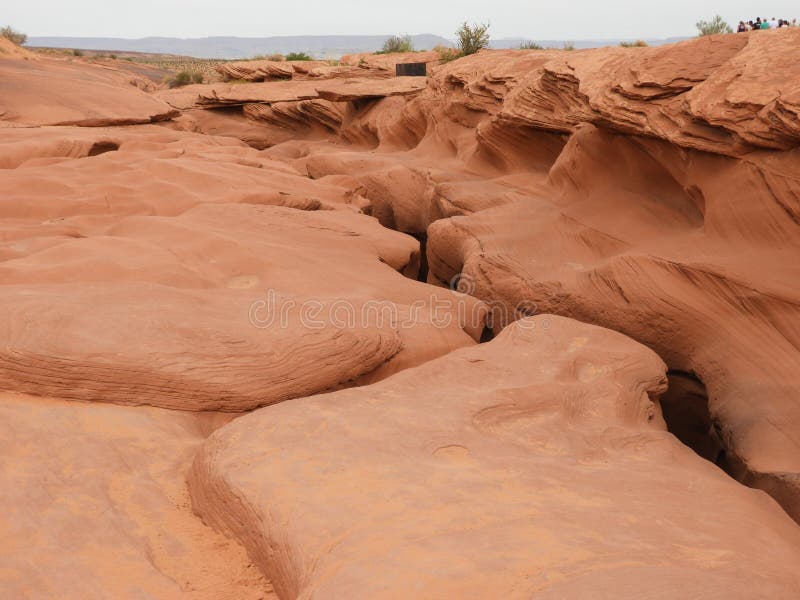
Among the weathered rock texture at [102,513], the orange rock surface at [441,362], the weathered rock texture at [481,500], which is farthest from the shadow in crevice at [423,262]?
the weathered rock texture at [102,513]

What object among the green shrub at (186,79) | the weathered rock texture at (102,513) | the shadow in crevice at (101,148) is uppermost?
the green shrub at (186,79)

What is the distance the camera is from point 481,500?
2.18 m

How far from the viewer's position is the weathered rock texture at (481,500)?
1.83 m

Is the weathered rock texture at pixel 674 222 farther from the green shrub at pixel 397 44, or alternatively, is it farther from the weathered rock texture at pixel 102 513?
the green shrub at pixel 397 44

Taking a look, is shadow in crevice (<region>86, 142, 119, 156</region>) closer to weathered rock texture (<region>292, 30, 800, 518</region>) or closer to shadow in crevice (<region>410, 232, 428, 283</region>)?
shadow in crevice (<region>410, 232, 428, 283</region>)

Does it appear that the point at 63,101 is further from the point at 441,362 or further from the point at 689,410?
the point at 689,410

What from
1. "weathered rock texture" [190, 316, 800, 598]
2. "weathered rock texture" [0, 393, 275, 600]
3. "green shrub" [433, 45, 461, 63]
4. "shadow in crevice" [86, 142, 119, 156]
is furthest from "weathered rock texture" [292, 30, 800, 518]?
"green shrub" [433, 45, 461, 63]

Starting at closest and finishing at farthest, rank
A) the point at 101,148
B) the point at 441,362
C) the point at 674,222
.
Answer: the point at 441,362 → the point at 674,222 → the point at 101,148

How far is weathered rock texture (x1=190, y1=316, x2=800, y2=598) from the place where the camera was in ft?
5.99

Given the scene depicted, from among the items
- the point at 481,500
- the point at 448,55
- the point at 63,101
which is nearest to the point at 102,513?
the point at 481,500

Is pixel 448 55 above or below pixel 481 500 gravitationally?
above

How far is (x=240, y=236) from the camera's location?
5023 millimetres

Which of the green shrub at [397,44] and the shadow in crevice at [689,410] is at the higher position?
the green shrub at [397,44]

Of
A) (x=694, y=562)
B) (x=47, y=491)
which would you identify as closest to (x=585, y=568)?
(x=694, y=562)
